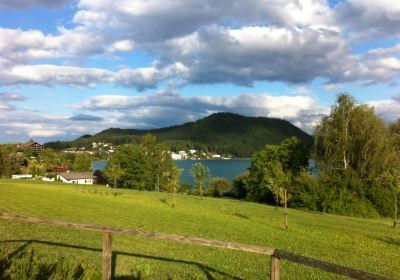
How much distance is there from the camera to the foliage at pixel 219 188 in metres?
98.3

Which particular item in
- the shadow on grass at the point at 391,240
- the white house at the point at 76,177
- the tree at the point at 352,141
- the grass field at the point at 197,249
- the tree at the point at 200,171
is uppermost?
the tree at the point at 352,141

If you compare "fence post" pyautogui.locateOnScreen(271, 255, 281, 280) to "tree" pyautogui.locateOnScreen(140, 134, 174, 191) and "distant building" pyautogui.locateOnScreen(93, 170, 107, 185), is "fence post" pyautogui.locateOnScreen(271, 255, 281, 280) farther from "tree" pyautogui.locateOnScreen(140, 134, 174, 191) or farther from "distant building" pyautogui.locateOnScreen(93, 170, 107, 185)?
"distant building" pyautogui.locateOnScreen(93, 170, 107, 185)

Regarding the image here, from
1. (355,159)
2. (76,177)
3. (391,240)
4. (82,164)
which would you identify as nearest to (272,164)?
(355,159)

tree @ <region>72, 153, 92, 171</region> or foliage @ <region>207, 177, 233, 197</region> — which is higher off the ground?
tree @ <region>72, 153, 92, 171</region>

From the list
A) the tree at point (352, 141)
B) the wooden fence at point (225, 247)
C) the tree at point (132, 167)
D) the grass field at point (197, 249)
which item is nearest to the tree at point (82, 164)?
the tree at point (132, 167)

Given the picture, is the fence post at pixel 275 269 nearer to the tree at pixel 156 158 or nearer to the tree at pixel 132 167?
the tree at pixel 132 167

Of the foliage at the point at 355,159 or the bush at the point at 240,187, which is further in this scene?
the bush at the point at 240,187

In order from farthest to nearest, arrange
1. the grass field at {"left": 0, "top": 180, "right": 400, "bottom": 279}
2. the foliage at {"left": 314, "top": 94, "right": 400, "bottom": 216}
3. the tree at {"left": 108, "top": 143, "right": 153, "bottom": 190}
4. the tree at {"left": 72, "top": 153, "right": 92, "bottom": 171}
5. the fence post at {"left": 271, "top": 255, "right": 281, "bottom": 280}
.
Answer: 1. the tree at {"left": 72, "top": 153, "right": 92, "bottom": 171}
2. the tree at {"left": 108, "top": 143, "right": 153, "bottom": 190}
3. the foliage at {"left": 314, "top": 94, "right": 400, "bottom": 216}
4. the grass field at {"left": 0, "top": 180, "right": 400, "bottom": 279}
5. the fence post at {"left": 271, "top": 255, "right": 281, "bottom": 280}

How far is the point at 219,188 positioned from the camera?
104 meters

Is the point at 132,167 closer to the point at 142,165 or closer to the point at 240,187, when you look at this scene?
the point at 142,165

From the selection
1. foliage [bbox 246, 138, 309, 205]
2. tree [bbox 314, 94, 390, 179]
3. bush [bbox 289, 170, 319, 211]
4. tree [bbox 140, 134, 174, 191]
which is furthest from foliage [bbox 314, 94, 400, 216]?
tree [bbox 140, 134, 174, 191]

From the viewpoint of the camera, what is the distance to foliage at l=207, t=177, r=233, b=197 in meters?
98.3

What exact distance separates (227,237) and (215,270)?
10932 millimetres

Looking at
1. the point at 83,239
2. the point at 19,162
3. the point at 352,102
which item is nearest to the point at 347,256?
the point at 83,239
